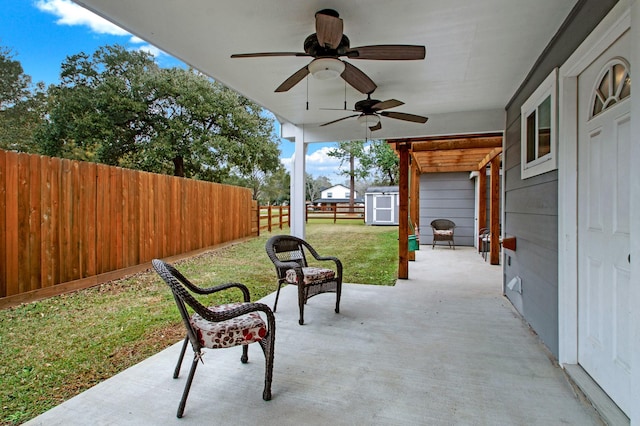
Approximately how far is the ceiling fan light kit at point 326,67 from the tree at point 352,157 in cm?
1867

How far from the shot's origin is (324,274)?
A: 3420mm

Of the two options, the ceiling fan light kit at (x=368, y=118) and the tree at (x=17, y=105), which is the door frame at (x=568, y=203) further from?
the tree at (x=17, y=105)

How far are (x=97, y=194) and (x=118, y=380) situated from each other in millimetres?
3513

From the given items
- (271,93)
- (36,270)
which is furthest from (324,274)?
(36,270)

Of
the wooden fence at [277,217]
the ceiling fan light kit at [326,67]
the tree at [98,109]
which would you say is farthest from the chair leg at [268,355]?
the tree at [98,109]

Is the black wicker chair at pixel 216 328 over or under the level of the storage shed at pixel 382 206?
under

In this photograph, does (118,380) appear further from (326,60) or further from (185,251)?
(185,251)

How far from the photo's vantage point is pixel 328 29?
1.83 metres

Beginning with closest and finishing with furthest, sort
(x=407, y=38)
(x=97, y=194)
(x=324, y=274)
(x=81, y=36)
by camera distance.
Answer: (x=407, y=38)
(x=324, y=274)
(x=97, y=194)
(x=81, y=36)

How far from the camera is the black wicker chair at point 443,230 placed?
842 cm

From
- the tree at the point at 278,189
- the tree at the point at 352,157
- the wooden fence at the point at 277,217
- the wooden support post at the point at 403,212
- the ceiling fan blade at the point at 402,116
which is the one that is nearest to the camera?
the ceiling fan blade at the point at 402,116

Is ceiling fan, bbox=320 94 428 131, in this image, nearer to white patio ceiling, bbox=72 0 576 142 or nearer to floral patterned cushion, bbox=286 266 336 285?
white patio ceiling, bbox=72 0 576 142

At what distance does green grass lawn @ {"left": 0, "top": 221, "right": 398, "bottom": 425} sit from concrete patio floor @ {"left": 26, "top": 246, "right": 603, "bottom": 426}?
0.83ft

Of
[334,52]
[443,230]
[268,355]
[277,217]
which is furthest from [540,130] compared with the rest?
[277,217]
